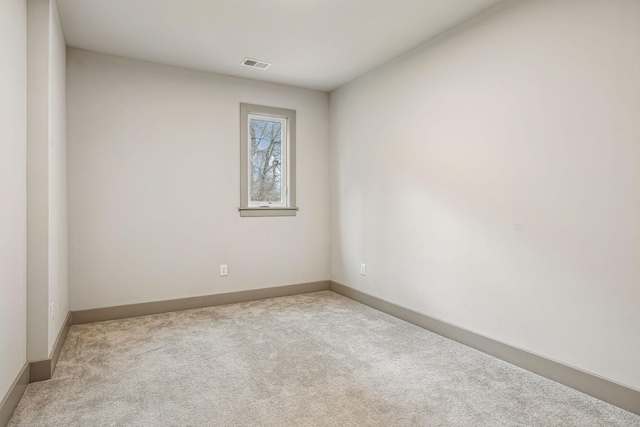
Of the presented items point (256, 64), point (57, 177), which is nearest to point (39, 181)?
point (57, 177)

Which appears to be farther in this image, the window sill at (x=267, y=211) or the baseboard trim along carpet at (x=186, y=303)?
the window sill at (x=267, y=211)

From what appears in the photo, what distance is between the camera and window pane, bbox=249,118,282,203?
4270mm

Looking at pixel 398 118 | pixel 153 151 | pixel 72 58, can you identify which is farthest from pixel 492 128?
pixel 72 58

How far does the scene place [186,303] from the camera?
3.78 m

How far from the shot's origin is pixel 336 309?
3779 mm

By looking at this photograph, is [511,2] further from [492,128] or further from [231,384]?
[231,384]

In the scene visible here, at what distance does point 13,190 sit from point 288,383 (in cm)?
188

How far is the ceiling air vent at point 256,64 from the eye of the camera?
11.7 ft

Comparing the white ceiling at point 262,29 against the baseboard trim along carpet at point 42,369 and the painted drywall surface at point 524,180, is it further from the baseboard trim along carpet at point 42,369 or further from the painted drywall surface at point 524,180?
the baseboard trim along carpet at point 42,369

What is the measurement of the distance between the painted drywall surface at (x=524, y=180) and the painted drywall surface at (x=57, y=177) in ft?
9.05

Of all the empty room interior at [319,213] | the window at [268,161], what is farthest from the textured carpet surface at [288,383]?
the window at [268,161]

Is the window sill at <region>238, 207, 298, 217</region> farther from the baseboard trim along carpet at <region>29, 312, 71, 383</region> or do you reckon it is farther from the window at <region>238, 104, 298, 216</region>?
the baseboard trim along carpet at <region>29, 312, 71, 383</region>

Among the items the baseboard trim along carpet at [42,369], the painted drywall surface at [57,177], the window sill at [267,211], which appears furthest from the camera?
the window sill at [267,211]

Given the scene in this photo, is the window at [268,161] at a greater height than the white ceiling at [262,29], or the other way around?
the white ceiling at [262,29]
